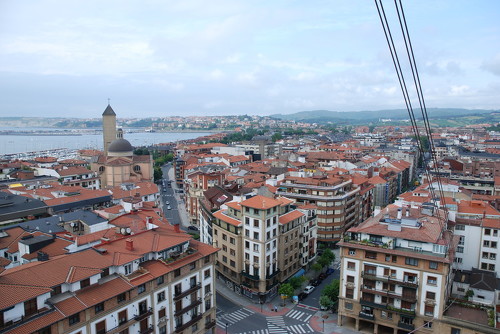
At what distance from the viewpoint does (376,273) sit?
90.9 feet

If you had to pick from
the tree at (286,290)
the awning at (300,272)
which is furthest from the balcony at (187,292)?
the awning at (300,272)

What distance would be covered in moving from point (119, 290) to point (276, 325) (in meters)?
14.7

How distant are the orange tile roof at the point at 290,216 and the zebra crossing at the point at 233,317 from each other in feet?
28.7

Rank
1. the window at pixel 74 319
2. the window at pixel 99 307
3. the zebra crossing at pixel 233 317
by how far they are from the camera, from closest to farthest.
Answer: the window at pixel 74 319
the window at pixel 99 307
the zebra crossing at pixel 233 317

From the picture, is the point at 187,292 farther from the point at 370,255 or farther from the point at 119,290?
the point at 370,255

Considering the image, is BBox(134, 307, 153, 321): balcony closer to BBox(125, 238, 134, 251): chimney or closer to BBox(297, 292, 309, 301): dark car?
BBox(125, 238, 134, 251): chimney

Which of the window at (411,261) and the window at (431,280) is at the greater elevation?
the window at (411,261)

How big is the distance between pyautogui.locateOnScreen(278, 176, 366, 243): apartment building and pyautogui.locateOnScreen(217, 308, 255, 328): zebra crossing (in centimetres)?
1836

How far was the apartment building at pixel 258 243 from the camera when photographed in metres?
33.8

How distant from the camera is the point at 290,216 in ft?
123

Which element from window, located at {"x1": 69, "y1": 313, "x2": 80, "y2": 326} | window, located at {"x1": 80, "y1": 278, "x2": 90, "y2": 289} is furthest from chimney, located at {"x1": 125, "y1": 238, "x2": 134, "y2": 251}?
window, located at {"x1": 69, "y1": 313, "x2": 80, "y2": 326}

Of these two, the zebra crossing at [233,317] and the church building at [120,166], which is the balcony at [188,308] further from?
the church building at [120,166]

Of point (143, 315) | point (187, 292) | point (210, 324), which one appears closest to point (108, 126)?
point (210, 324)

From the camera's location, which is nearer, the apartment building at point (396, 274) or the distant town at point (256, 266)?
the distant town at point (256, 266)
